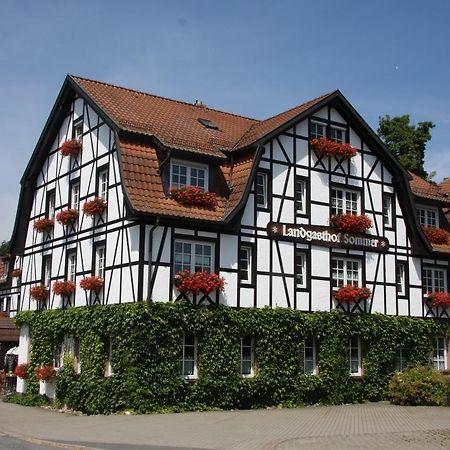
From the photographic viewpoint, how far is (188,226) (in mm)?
21922

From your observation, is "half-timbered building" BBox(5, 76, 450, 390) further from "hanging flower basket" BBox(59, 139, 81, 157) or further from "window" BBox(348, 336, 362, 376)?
"window" BBox(348, 336, 362, 376)

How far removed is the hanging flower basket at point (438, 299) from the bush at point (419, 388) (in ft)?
11.7

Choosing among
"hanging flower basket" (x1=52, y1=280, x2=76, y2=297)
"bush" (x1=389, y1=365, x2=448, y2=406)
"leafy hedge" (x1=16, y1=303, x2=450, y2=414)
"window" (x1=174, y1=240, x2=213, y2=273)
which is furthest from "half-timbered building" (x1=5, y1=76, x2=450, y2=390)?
"bush" (x1=389, y1=365, x2=448, y2=406)

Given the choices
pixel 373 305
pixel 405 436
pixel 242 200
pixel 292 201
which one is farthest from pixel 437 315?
pixel 405 436

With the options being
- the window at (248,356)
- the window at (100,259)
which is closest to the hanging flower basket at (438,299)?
the window at (248,356)

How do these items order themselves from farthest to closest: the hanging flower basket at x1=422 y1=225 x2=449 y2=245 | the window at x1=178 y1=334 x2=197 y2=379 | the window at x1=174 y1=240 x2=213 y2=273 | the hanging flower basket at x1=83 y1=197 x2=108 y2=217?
the hanging flower basket at x1=422 y1=225 x2=449 y2=245 → the hanging flower basket at x1=83 y1=197 x2=108 y2=217 → the window at x1=174 y1=240 x2=213 y2=273 → the window at x1=178 y1=334 x2=197 y2=379

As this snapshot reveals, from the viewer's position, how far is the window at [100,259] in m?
23.3

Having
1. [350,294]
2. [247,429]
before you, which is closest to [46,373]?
[247,429]

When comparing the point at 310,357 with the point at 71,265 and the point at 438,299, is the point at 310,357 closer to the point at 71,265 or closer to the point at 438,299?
the point at 438,299

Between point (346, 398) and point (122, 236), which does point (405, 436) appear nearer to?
point (346, 398)

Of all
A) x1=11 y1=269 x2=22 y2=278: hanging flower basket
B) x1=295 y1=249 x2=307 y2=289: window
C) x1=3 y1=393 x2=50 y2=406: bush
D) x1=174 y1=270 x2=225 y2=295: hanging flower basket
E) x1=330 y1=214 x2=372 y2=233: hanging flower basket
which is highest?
x1=330 y1=214 x2=372 y2=233: hanging flower basket

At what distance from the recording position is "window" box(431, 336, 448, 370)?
91.7ft

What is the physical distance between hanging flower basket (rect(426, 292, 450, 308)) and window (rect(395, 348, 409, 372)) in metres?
2.14

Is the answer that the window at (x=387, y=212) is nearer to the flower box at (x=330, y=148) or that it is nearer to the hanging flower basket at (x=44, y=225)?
the flower box at (x=330, y=148)
